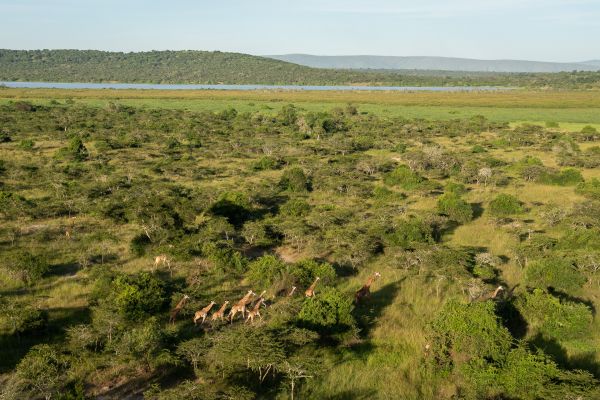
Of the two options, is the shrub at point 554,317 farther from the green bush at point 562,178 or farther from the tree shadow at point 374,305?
the green bush at point 562,178

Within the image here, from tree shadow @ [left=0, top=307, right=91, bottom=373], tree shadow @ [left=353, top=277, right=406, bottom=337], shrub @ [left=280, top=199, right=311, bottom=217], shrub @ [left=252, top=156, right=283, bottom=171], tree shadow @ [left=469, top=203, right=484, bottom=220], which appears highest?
shrub @ [left=252, top=156, right=283, bottom=171]

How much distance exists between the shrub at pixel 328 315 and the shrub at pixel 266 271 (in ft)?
10.4

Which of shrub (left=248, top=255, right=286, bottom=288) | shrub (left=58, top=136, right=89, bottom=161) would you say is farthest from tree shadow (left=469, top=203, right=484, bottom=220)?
shrub (left=58, top=136, right=89, bottom=161)

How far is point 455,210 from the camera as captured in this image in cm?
2739

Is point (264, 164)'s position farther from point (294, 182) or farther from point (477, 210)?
point (477, 210)

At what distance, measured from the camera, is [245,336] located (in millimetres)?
12344

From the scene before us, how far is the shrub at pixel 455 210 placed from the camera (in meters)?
27.2

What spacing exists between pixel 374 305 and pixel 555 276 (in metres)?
7.51

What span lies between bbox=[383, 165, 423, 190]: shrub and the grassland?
16 centimetres

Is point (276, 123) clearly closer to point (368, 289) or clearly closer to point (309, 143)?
point (309, 143)

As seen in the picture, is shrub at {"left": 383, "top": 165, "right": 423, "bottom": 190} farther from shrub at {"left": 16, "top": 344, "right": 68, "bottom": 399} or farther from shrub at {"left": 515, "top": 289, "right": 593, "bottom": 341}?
shrub at {"left": 16, "top": 344, "right": 68, "bottom": 399}

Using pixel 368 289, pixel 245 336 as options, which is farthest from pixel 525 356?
pixel 245 336

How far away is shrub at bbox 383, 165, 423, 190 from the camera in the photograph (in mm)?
35469

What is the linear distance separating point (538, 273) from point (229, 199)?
16599 mm
